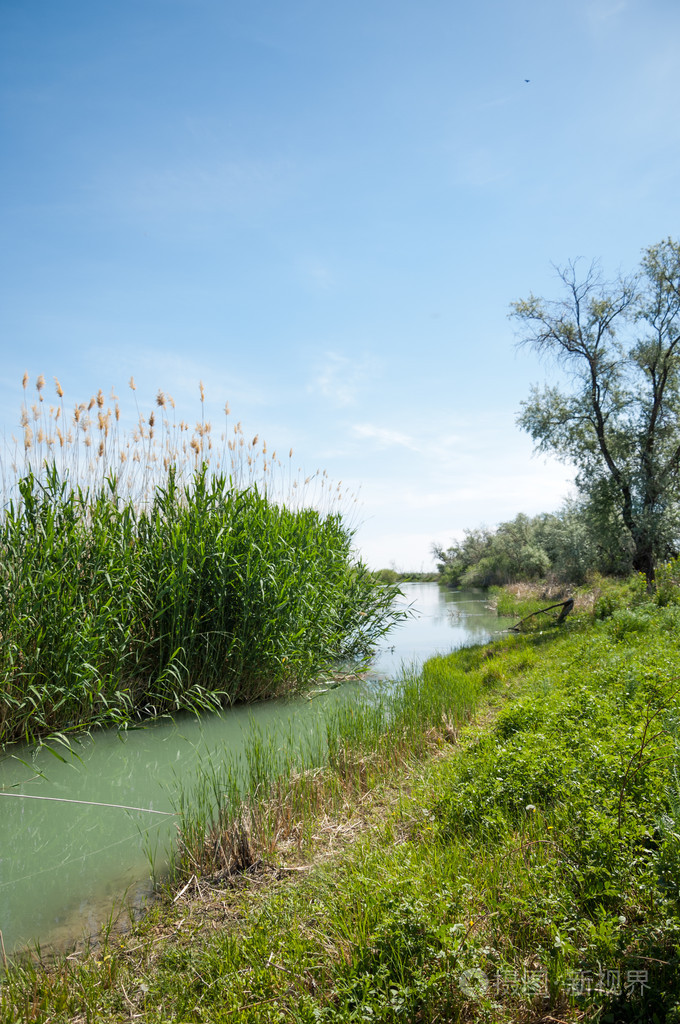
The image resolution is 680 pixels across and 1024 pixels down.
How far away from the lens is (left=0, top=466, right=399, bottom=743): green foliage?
21.0 feet

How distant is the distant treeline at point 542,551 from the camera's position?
19.2m

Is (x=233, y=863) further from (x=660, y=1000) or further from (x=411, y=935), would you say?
(x=660, y=1000)

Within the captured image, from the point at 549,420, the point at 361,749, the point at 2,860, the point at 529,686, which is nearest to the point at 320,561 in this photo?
the point at 529,686

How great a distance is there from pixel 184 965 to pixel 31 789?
3724mm

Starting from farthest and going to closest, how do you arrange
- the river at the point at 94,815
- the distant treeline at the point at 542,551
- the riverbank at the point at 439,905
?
the distant treeline at the point at 542,551 → the river at the point at 94,815 → the riverbank at the point at 439,905

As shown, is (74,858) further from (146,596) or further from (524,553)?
(524,553)

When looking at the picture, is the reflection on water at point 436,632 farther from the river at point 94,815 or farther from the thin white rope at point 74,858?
the thin white rope at point 74,858

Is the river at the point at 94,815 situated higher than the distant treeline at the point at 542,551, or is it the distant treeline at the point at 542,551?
the distant treeline at the point at 542,551

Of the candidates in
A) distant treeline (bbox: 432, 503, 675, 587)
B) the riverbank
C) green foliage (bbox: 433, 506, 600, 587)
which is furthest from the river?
green foliage (bbox: 433, 506, 600, 587)

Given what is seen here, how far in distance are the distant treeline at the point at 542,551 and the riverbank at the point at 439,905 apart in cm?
1515

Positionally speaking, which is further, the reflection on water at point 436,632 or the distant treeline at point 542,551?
the distant treeline at point 542,551

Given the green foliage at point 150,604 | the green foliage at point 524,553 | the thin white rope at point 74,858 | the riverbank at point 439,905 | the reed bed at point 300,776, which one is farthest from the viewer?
A: the green foliage at point 524,553

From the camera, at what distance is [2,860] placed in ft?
14.7

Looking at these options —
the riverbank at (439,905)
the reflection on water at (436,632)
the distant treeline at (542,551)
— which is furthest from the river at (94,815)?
the distant treeline at (542,551)
